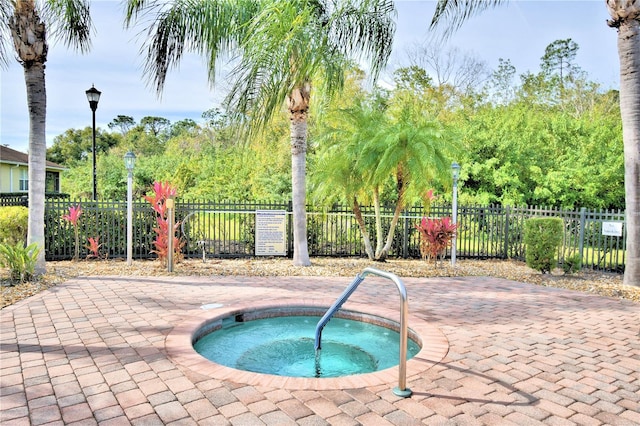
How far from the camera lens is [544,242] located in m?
8.50

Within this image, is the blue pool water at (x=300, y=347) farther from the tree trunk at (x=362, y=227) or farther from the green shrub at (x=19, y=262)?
the tree trunk at (x=362, y=227)

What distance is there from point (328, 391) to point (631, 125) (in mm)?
7129

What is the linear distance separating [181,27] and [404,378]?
8.09 meters

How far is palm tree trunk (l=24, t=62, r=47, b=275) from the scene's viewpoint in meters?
7.39

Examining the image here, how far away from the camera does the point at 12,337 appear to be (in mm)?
4309

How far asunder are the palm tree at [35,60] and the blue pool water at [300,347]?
4497 mm

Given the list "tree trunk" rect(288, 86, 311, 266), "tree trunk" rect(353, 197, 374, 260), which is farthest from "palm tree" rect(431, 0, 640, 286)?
"tree trunk" rect(288, 86, 311, 266)

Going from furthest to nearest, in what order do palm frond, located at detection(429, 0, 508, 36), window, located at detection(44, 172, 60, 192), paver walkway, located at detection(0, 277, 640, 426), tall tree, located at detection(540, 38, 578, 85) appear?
window, located at detection(44, 172, 60, 192), tall tree, located at detection(540, 38, 578, 85), palm frond, located at detection(429, 0, 508, 36), paver walkway, located at detection(0, 277, 640, 426)

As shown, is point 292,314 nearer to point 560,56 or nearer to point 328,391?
point 328,391

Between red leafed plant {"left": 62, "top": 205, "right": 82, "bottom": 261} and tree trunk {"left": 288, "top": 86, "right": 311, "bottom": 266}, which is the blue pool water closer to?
tree trunk {"left": 288, "top": 86, "right": 311, "bottom": 266}

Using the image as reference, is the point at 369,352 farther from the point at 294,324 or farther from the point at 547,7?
the point at 547,7

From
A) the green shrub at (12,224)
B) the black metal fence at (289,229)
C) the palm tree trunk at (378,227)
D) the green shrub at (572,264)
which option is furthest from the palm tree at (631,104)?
the green shrub at (12,224)

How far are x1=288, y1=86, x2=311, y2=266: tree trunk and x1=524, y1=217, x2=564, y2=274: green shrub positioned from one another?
432 centimetres

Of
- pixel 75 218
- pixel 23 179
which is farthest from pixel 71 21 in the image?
pixel 23 179
